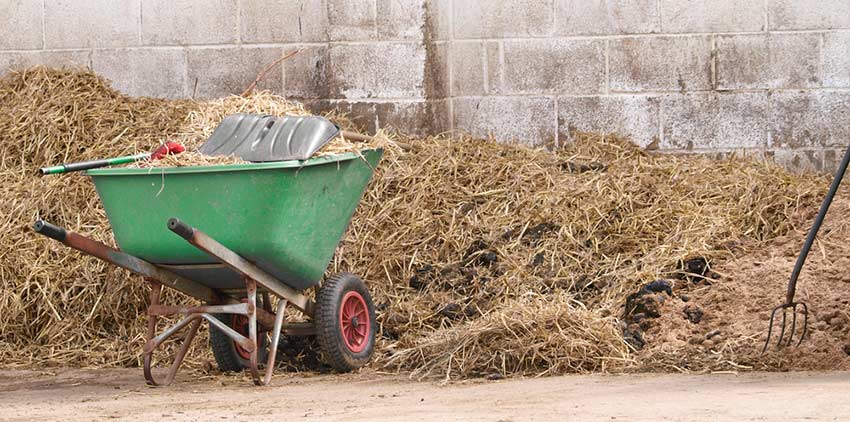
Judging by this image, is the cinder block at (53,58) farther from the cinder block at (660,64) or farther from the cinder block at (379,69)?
the cinder block at (660,64)

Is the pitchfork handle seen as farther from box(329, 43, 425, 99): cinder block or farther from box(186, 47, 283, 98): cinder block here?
box(186, 47, 283, 98): cinder block

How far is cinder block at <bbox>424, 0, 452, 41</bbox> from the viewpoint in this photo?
295 inches

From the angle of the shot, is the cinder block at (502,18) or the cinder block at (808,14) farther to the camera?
the cinder block at (502,18)

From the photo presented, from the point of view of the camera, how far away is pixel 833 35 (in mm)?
7484

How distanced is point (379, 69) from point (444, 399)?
313 centimetres

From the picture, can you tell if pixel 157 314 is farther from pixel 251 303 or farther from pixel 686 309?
pixel 686 309

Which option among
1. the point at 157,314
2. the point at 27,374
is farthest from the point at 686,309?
the point at 27,374

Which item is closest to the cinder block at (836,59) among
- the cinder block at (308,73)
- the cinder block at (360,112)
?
the cinder block at (360,112)

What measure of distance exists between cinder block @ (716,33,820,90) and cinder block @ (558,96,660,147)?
1.41 ft

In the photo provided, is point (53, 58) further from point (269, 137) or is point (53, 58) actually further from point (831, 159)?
point (831, 159)

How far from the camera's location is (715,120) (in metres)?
7.55

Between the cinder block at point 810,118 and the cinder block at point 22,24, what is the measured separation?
4.25 meters

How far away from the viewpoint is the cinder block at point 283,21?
24.9 ft

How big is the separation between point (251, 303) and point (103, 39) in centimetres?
314
